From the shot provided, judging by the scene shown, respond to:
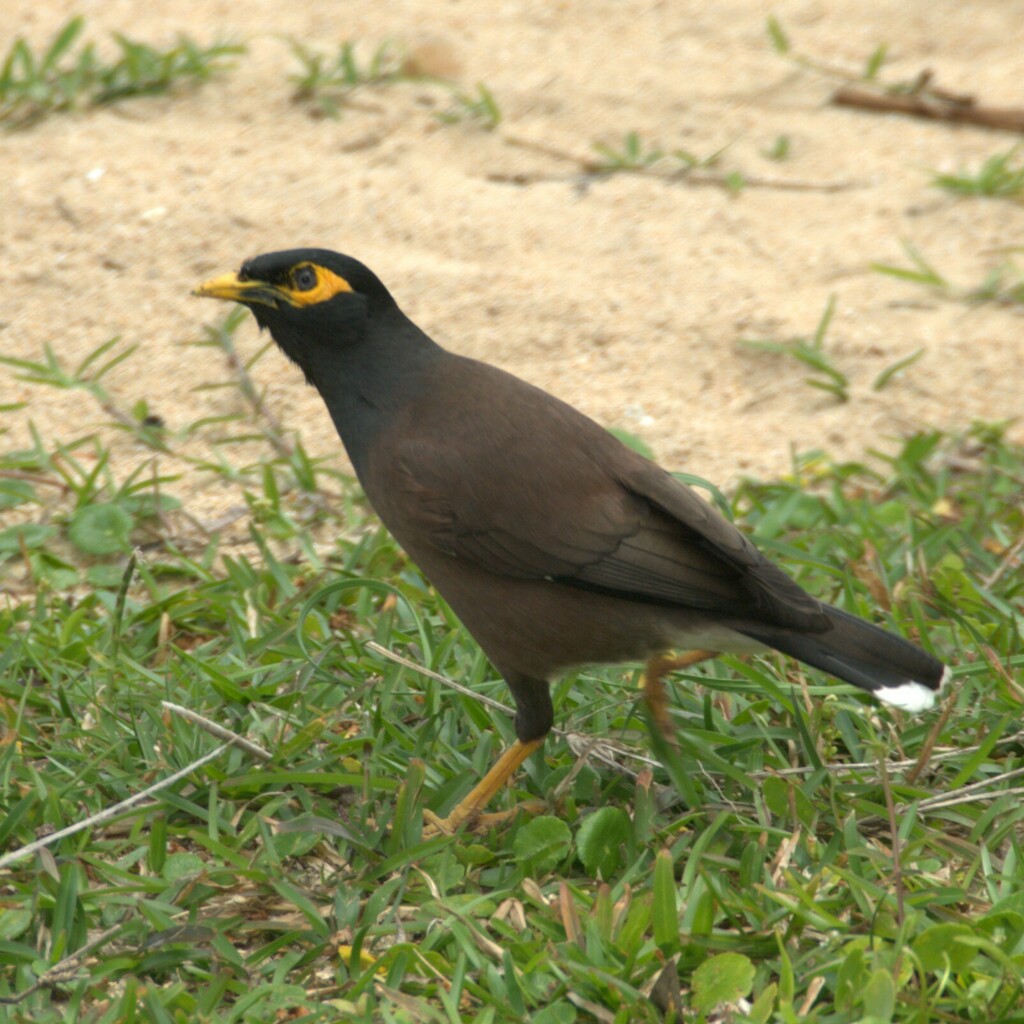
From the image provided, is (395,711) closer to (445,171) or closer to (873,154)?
(445,171)

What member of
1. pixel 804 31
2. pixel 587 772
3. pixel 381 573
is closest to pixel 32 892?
pixel 587 772

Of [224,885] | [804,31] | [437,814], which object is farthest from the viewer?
[804,31]

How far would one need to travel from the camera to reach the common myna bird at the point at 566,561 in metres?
3.49

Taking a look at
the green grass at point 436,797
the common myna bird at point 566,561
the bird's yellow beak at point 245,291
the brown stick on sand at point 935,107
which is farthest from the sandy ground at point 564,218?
the common myna bird at point 566,561

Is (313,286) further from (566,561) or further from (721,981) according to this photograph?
(721,981)

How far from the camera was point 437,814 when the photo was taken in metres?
3.59

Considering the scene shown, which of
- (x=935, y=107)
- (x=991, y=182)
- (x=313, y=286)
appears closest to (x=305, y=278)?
(x=313, y=286)

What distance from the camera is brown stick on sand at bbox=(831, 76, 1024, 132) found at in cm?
722

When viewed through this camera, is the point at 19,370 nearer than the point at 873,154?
Yes

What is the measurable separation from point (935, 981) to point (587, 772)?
102 cm

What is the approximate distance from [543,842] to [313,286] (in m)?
1.54

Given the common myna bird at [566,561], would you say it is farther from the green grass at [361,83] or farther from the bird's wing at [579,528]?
the green grass at [361,83]

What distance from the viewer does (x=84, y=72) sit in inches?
264

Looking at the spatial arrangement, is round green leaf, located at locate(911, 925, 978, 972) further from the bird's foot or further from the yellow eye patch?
the yellow eye patch
